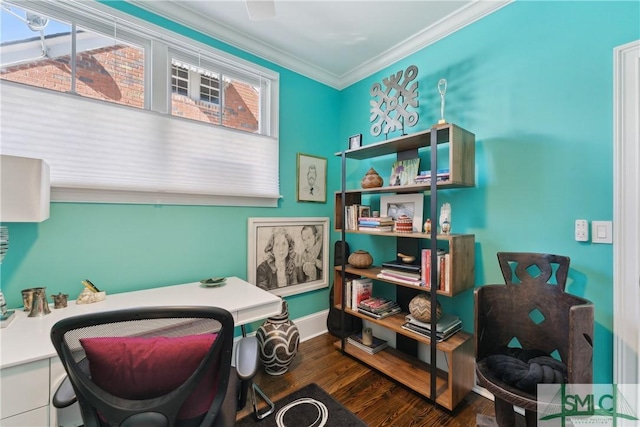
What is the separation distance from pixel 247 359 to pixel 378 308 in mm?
1307

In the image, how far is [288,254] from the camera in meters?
2.51

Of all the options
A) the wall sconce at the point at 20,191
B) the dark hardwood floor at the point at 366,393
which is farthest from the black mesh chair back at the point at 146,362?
the dark hardwood floor at the point at 366,393

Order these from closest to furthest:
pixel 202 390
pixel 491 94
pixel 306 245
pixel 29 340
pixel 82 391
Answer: pixel 82 391
pixel 202 390
pixel 29 340
pixel 491 94
pixel 306 245

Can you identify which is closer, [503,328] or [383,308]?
[503,328]

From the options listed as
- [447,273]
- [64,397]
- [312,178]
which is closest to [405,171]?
[447,273]

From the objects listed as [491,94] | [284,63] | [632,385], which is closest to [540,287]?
[632,385]

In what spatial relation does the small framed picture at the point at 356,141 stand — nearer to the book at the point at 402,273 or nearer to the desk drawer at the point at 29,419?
the book at the point at 402,273

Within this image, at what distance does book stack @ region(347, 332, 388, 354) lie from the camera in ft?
7.22

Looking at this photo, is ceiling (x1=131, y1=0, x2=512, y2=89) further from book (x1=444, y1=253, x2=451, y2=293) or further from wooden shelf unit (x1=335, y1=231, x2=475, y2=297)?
book (x1=444, y1=253, x2=451, y2=293)

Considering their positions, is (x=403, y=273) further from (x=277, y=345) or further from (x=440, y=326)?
(x=277, y=345)

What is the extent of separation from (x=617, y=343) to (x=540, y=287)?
42 cm

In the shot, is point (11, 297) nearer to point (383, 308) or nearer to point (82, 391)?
point (82, 391)

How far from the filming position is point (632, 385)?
1306 mm

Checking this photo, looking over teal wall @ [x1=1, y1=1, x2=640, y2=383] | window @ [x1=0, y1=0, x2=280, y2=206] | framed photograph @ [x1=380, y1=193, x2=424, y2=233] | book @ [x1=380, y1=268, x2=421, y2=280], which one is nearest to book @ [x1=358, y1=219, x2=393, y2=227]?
framed photograph @ [x1=380, y1=193, x2=424, y2=233]
